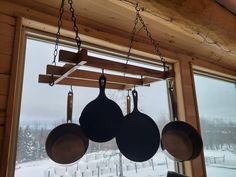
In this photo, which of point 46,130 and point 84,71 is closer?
point 84,71

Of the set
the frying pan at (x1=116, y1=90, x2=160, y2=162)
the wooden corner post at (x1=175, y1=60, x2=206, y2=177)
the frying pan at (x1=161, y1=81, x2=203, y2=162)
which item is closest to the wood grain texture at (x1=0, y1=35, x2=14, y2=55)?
the frying pan at (x1=116, y1=90, x2=160, y2=162)

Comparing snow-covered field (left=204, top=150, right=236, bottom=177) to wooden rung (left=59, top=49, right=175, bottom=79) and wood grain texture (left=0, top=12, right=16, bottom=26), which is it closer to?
wooden rung (left=59, top=49, right=175, bottom=79)

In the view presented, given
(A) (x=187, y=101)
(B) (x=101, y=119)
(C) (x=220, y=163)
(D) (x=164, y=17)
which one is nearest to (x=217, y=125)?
(C) (x=220, y=163)

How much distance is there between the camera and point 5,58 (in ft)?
3.63

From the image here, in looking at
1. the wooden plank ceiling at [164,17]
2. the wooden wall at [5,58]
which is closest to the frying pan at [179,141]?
the wooden plank ceiling at [164,17]

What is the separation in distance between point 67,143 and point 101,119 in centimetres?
21

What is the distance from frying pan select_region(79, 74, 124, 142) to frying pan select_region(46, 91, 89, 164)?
0.10 m

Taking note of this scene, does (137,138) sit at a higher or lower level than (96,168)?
higher

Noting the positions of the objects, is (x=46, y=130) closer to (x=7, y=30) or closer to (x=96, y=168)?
(x=96, y=168)

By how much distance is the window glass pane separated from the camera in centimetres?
212

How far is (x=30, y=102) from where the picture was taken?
127cm

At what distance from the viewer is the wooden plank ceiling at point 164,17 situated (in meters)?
1.31

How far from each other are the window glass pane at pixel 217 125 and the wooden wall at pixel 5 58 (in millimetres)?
1821

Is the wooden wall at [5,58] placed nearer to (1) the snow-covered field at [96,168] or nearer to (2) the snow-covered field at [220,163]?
(1) the snow-covered field at [96,168]
